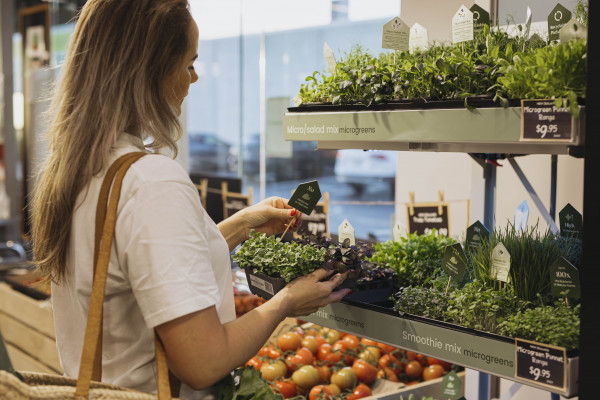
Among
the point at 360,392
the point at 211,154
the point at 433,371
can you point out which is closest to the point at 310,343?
the point at 360,392

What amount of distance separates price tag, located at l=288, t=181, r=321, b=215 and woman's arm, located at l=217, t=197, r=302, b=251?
0.43ft

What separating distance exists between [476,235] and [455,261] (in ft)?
0.68

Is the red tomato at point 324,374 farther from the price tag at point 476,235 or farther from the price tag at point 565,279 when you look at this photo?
the price tag at point 565,279

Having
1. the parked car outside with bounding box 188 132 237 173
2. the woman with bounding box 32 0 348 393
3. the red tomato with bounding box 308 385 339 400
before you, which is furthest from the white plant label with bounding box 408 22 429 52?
the parked car outside with bounding box 188 132 237 173

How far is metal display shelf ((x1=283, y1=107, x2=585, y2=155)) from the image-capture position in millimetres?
1528

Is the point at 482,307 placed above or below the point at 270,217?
below

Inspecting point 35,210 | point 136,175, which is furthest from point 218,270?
point 35,210

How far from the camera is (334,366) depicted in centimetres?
294

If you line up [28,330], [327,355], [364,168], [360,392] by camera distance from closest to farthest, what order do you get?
1. [360,392]
2. [327,355]
3. [28,330]
4. [364,168]

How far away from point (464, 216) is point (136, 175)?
235cm

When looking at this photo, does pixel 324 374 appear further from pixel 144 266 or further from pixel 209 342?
pixel 144 266

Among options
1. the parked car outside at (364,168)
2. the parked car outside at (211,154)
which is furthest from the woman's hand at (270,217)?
the parked car outside at (211,154)

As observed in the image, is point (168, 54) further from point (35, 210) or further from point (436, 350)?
point (436, 350)

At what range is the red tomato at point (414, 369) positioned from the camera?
9.33 ft
